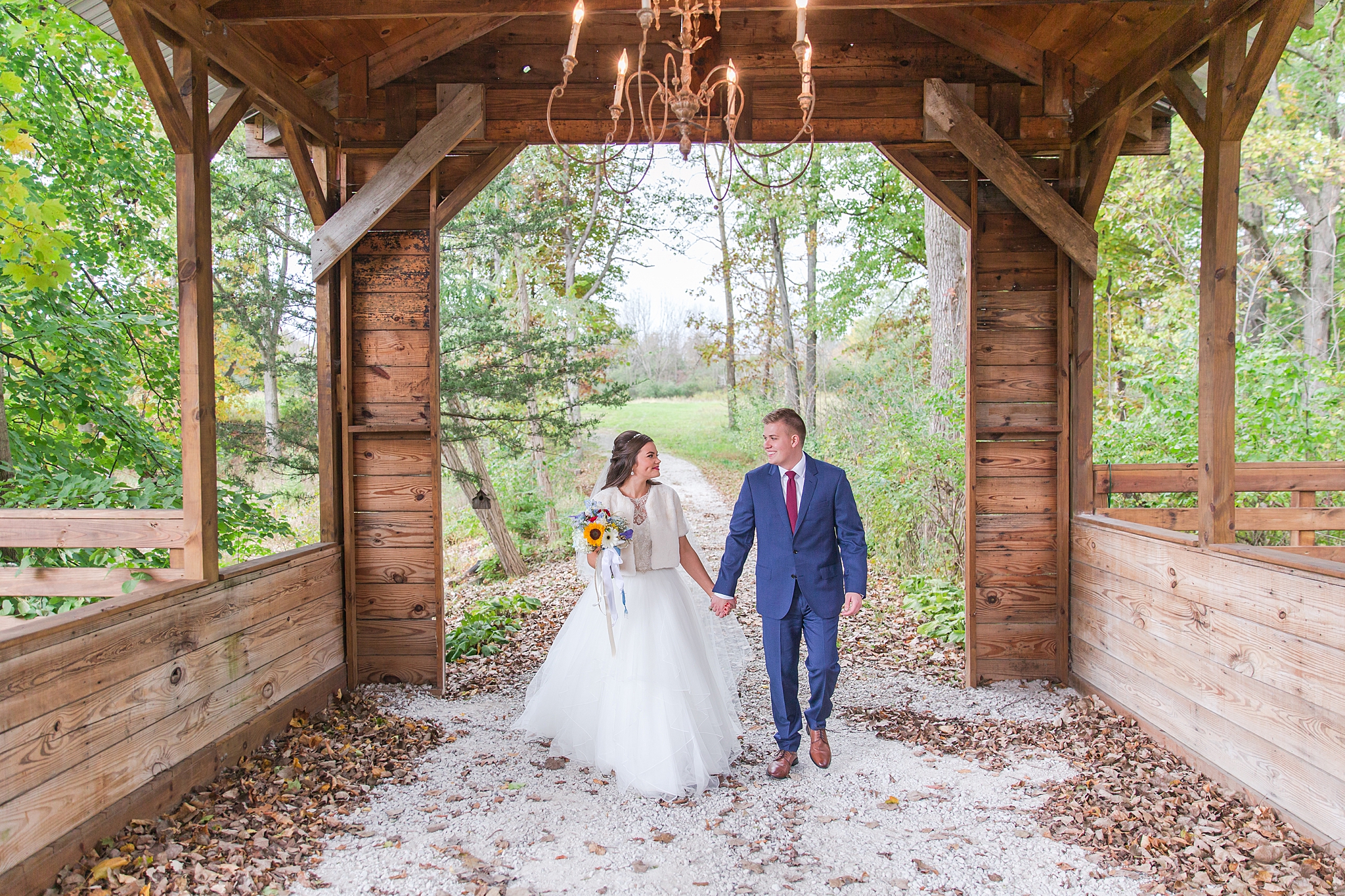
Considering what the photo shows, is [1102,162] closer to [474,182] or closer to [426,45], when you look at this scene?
[474,182]

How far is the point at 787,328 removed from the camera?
16.7 m

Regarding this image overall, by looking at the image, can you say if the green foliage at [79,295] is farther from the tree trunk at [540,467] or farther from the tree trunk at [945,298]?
the tree trunk at [945,298]

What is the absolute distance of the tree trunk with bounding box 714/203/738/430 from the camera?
1822 cm

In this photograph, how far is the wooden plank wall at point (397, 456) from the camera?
17.6 feet

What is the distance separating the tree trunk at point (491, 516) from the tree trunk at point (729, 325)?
9.17m

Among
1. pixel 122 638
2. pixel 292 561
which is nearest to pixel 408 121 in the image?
pixel 292 561

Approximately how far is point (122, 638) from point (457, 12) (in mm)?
3192

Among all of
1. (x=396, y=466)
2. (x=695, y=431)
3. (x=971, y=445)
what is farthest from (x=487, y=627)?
(x=695, y=431)

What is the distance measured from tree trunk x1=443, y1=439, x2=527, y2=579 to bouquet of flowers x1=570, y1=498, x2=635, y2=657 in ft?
19.4

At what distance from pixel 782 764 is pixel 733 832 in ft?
2.09

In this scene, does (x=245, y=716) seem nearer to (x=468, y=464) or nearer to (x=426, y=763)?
(x=426, y=763)

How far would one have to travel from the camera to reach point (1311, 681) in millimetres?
3186

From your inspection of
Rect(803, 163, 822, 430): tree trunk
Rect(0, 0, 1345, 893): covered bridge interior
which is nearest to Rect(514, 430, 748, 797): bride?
Rect(0, 0, 1345, 893): covered bridge interior

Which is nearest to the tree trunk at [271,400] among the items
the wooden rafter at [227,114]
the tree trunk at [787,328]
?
the wooden rafter at [227,114]
